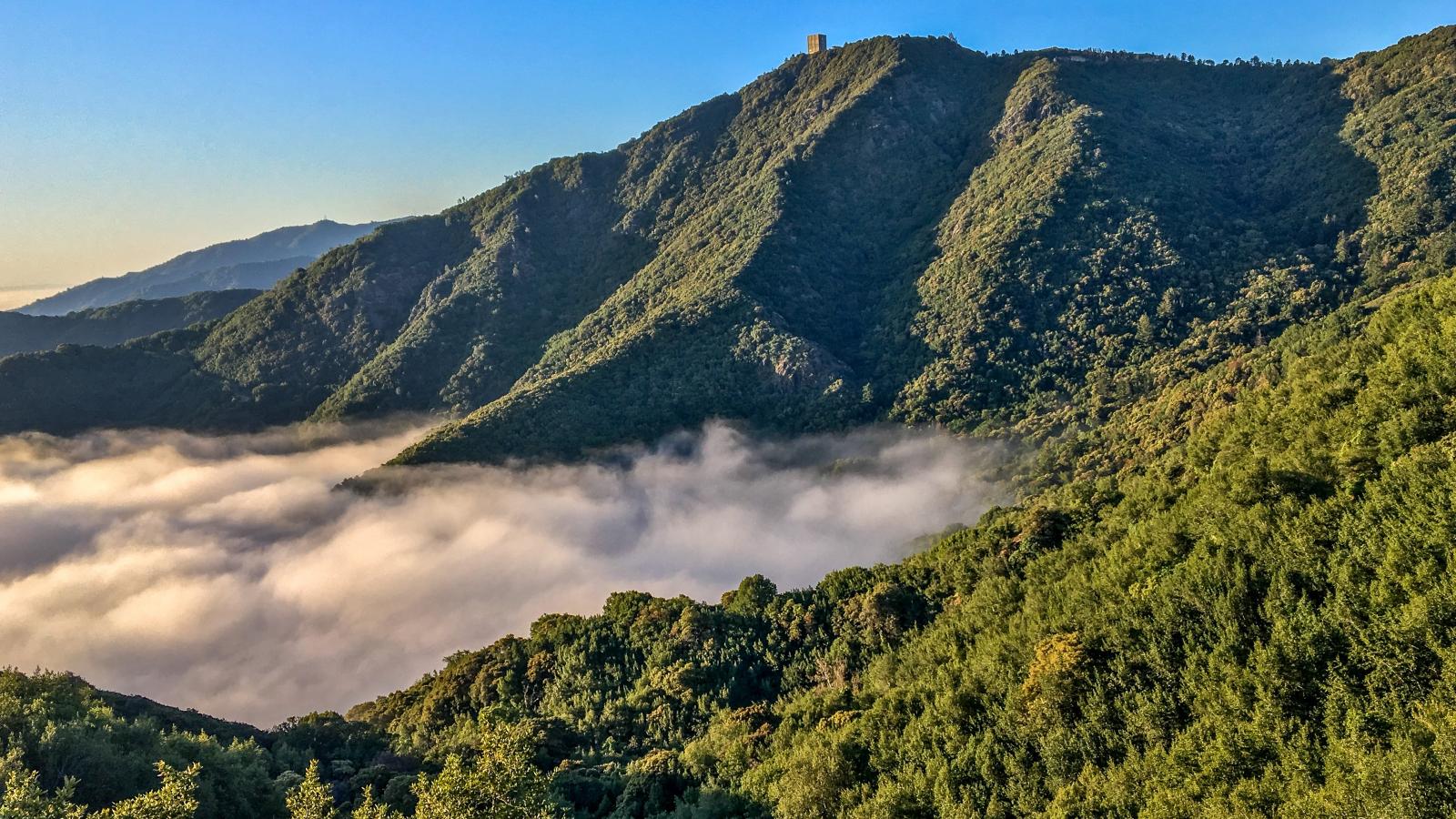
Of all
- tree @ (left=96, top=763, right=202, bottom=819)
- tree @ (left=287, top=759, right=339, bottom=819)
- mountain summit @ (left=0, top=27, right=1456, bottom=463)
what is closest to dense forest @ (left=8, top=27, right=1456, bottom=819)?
tree @ (left=96, top=763, right=202, bottom=819)

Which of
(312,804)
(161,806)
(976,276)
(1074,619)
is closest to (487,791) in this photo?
(312,804)

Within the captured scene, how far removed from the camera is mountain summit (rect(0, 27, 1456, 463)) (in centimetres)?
12850

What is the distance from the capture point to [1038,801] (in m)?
29.1

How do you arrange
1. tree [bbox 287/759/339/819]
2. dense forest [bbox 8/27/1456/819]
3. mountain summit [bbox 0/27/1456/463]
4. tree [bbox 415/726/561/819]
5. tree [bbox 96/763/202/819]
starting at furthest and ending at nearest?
mountain summit [bbox 0/27/1456/463]
dense forest [bbox 8/27/1456/819]
tree [bbox 287/759/339/819]
tree [bbox 415/726/561/819]
tree [bbox 96/763/202/819]

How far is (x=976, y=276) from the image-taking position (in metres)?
150

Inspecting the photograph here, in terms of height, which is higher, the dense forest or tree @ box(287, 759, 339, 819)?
the dense forest

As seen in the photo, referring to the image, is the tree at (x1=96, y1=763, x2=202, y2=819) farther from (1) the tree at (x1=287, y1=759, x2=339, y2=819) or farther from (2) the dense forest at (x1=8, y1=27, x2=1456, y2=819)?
(1) the tree at (x1=287, y1=759, x2=339, y2=819)

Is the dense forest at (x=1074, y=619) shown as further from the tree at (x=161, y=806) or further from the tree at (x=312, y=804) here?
the tree at (x=312, y=804)

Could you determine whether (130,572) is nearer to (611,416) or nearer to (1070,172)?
(611,416)

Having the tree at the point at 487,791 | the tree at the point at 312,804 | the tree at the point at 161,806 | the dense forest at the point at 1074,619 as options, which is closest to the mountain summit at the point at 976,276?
the dense forest at the point at 1074,619

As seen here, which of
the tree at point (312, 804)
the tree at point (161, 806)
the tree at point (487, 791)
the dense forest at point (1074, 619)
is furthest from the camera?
the dense forest at point (1074, 619)

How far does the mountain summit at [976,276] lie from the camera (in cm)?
12850

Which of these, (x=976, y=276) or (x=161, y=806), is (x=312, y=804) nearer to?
(x=161, y=806)

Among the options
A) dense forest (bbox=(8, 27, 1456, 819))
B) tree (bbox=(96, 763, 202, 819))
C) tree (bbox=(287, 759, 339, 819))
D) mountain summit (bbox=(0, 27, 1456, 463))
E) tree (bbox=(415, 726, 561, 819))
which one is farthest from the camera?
mountain summit (bbox=(0, 27, 1456, 463))
